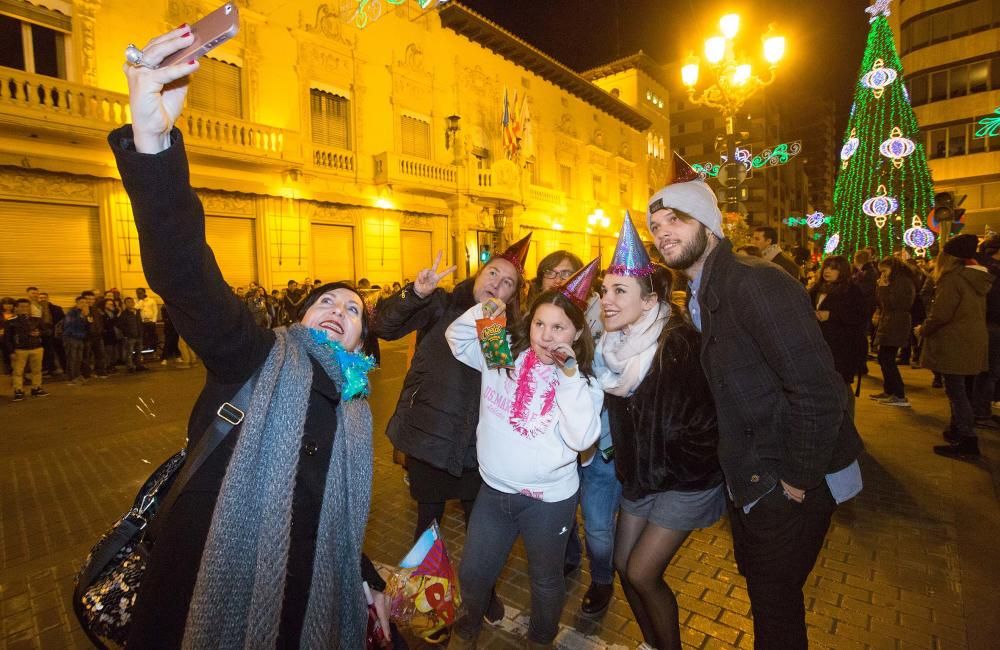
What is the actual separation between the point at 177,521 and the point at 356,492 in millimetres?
535

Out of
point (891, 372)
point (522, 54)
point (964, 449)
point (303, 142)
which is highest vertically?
point (522, 54)

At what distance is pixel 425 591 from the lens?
6.04 feet

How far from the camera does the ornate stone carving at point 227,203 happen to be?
1357 cm

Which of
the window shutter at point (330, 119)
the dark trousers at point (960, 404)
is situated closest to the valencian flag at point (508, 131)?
the window shutter at point (330, 119)

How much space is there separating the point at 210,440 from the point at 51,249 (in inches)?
556

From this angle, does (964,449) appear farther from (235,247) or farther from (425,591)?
(235,247)

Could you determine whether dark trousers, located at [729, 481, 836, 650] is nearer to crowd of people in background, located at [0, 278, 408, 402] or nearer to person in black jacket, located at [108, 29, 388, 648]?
person in black jacket, located at [108, 29, 388, 648]

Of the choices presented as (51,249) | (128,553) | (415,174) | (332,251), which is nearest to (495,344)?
(128,553)

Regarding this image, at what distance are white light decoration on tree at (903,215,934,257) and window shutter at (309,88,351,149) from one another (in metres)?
20.3

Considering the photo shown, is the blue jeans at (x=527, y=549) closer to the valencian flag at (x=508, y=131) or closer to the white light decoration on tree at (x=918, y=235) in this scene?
the valencian flag at (x=508, y=131)

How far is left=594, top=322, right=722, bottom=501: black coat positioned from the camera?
7.34 feet

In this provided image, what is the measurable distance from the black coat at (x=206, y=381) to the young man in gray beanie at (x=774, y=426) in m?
1.53

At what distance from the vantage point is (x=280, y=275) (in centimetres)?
1520

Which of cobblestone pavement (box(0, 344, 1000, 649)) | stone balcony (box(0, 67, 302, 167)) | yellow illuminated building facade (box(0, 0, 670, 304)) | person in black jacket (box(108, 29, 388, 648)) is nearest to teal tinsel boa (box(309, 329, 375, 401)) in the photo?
person in black jacket (box(108, 29, 388, 648))
